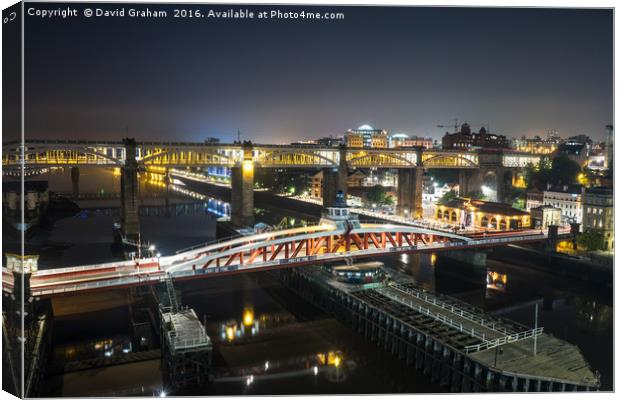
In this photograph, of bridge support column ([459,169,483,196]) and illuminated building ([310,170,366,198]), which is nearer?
bridge support column ([459,169,483,196])

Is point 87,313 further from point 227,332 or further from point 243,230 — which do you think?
point 243,230

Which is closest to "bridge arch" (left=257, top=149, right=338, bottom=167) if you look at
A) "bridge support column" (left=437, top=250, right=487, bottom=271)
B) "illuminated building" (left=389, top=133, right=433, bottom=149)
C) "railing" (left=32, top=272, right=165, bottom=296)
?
"bridge support column" (left=437, top=250, right=487, bottom=271)

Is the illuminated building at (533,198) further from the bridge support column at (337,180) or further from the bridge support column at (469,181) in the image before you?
the bridge support column at (337,180)

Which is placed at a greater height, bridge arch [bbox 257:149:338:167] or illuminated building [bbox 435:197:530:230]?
bridge arch [bbox 257:149:338:167]

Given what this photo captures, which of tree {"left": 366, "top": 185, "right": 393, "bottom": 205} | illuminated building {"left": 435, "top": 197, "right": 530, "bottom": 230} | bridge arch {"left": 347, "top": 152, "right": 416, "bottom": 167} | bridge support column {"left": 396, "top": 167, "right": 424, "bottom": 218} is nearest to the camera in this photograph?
illuminated building {"left": 435, "top": 197, "right": 530, "bottom": 230}

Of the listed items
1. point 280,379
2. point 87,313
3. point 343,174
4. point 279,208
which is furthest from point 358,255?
point 279,208

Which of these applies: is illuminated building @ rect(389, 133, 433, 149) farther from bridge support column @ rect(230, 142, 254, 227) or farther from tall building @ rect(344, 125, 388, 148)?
bridge support column @ rect(230, 142, 254, 227)

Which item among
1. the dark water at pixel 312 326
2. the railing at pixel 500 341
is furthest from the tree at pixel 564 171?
the railing at pixel 500 341
